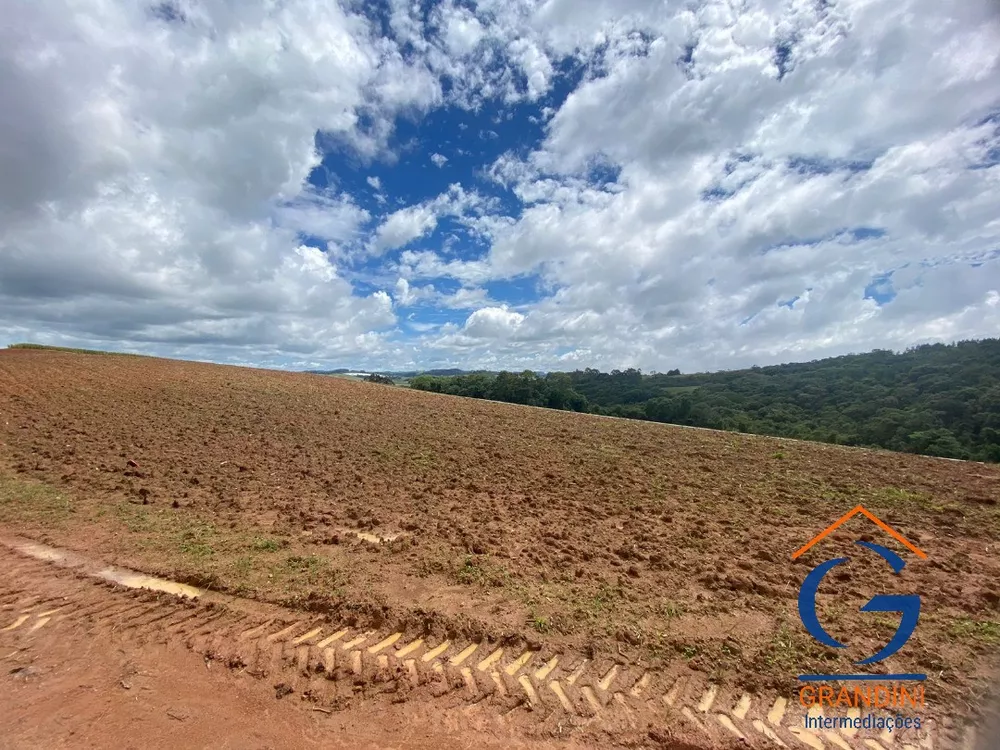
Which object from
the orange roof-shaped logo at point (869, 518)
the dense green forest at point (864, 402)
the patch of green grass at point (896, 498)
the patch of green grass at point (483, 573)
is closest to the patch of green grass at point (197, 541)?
the patch of green grass at point (483, 573)

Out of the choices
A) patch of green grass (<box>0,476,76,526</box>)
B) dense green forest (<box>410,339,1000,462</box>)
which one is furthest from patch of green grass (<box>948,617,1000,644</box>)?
dense green forest (<box>410,339,1000,462</box>)

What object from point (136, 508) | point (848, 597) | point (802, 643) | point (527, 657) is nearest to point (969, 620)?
point (848, 597)

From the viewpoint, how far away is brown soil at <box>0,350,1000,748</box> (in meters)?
4.25

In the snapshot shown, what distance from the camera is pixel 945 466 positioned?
13.1m

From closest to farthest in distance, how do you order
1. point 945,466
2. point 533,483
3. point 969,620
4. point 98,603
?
1. point 969,620
2. point 98,603
3. point 533,483
4. point 945,466

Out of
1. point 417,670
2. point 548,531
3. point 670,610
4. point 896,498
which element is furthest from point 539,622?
point 896,498

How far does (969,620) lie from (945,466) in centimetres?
1182

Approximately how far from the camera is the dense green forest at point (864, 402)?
22359mm

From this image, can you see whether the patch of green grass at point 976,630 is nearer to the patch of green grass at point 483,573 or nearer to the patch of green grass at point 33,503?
the patch of green grass at point 483,573

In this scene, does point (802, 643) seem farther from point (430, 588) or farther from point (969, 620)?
point (430, 588)

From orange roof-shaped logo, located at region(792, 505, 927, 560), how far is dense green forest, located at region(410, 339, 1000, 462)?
12.9 meters

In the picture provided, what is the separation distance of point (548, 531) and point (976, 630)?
4.63 metres

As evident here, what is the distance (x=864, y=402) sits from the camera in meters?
36.6

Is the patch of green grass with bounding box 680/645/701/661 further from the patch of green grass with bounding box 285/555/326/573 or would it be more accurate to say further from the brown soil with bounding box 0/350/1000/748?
the patch of green grass with bounding box 285/555/326/573
